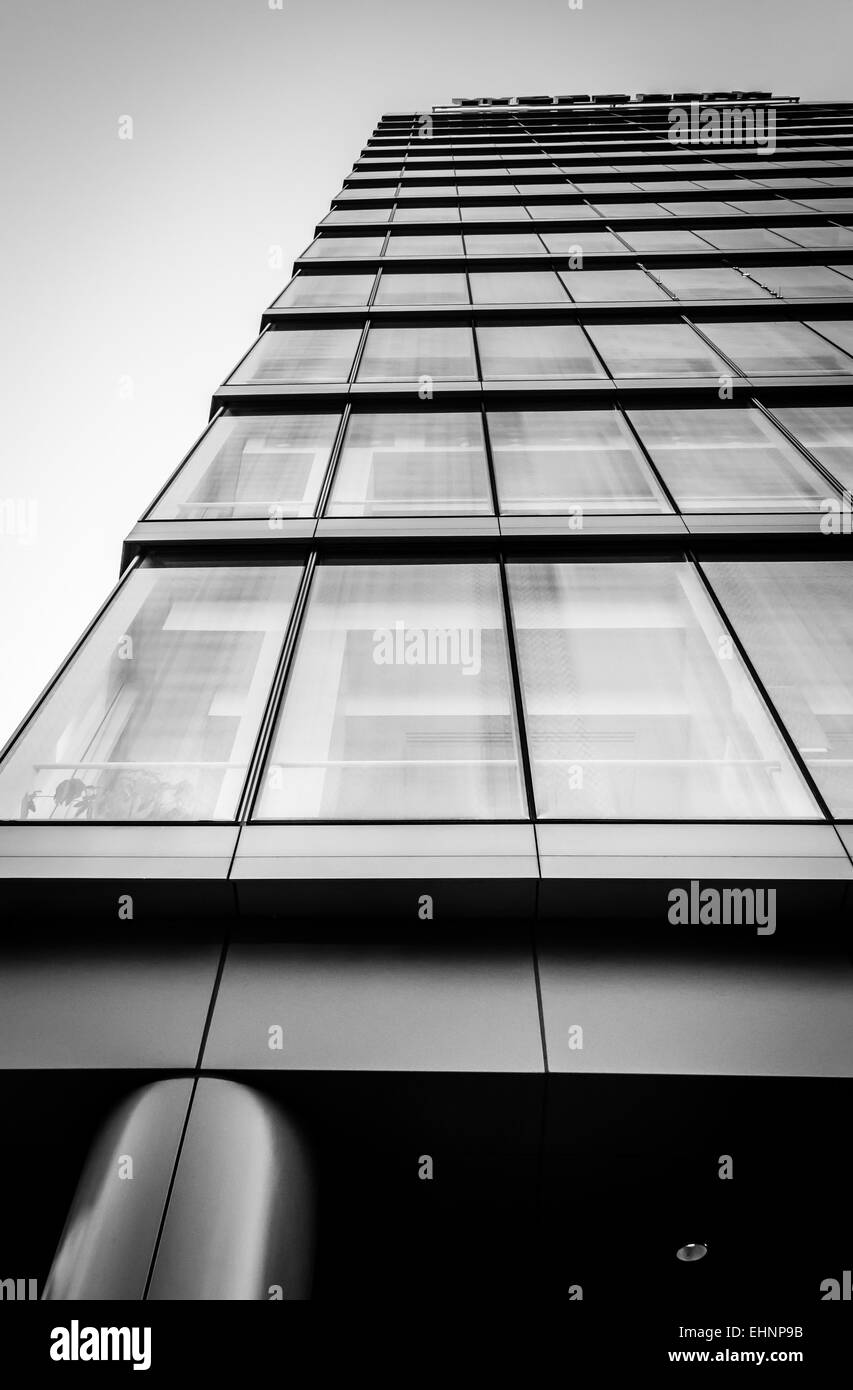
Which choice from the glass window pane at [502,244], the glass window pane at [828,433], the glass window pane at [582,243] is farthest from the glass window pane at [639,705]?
the glass window pane at [502,244]

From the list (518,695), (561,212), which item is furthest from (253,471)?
(561,212)

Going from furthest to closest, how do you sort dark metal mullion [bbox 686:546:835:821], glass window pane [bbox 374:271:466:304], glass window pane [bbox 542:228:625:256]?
glass window pane [bbox 542:228:625:256] < glass window pane [bbox 374:271:466:304] < dark metal mullion [bbox 686:546:835:821]

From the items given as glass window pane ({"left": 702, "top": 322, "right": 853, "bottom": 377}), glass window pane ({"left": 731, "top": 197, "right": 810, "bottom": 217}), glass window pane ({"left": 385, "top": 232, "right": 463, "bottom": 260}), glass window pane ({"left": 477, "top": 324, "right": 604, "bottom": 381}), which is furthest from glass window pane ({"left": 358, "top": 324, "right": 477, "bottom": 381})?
glass window pane ({"left": 731, "top": 197, "right": 810, "bottom": 217})

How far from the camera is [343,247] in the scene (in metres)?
21.3

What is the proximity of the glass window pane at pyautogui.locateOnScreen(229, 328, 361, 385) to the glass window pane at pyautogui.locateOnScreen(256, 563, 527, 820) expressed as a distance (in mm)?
5805

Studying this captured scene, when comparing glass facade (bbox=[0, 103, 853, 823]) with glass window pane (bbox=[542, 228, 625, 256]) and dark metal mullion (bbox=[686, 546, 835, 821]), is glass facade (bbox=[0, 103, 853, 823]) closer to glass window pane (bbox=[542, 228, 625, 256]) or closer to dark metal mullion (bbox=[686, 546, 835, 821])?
dark metal mullion (bbox=[686, 546, 835, 821])

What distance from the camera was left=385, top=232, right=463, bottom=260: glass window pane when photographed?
20375mm

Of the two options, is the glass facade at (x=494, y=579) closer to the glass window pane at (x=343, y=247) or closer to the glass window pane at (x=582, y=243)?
the glass window pane at (x=582, y=243)

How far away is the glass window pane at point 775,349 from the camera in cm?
1383

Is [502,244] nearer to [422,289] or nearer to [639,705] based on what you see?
[422,289]

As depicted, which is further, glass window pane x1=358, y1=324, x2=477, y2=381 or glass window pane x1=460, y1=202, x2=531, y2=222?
glass window pane x1=460, y1=202, x2=531, y2=222

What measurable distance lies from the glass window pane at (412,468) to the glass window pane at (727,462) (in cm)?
238

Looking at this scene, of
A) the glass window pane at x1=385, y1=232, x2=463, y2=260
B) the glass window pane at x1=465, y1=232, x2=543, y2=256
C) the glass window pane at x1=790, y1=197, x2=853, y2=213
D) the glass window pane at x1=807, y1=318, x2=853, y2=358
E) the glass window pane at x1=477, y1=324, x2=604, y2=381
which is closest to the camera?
the glass window pane at x1=477, y1=324, x2=604, y2=381

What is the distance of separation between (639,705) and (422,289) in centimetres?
1336
